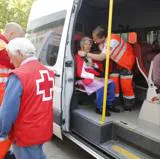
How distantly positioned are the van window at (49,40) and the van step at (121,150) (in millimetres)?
1564

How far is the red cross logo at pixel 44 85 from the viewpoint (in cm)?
299

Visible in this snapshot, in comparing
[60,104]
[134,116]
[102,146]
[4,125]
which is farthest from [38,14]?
[4,125]

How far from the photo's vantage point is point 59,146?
5.42 meters

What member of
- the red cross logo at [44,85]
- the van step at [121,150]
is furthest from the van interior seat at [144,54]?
the red cross logo at [44,85]

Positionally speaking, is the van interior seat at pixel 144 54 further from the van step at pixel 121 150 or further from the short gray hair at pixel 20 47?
the short gray hair at pixel 20 47

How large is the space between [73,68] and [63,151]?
4.52 ft

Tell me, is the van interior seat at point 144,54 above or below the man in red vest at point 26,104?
above

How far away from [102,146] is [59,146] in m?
1.53

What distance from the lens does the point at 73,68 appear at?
4645mm

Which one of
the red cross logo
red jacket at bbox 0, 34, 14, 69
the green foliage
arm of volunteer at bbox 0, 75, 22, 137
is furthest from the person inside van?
the green foliage

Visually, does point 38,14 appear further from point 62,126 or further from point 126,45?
point 62,126

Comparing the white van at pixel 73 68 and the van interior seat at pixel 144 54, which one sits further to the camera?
the van interior seat at pixel 144 54

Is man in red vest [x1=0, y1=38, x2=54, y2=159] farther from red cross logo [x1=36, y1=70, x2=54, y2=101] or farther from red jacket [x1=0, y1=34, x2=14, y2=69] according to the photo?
red jacket [x1=0, y1=34, x2=14, y2=69]

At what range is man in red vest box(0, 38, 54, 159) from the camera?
9.41 ft
